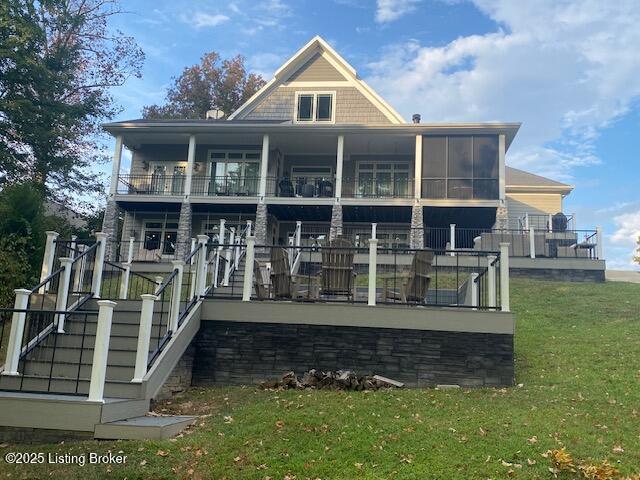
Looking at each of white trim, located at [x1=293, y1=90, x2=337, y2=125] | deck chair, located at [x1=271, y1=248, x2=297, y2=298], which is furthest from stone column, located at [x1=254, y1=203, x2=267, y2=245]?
deck chair, located at [x1=271, y1=248, x2=297, y2=298]

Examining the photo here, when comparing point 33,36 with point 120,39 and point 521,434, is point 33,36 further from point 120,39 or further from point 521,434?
point 521,434

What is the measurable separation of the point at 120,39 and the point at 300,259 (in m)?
20.9

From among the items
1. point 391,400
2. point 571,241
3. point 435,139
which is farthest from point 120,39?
point 391,400

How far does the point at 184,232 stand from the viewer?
21.8 meters

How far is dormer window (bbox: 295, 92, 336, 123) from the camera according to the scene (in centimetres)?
2452

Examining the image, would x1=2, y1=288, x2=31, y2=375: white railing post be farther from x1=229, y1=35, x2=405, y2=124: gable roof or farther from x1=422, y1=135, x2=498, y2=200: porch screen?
x1=229, y1=35, x2=405, y2=124: gable roof

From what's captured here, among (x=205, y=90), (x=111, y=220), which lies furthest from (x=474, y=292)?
(x=205, y=90)

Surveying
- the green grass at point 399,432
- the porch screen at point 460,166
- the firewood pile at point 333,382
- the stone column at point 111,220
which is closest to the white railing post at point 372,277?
the firewood pile at point 333,382

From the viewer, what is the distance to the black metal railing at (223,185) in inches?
930

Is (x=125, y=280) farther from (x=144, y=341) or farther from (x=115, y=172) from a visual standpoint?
(x=115, y=172)

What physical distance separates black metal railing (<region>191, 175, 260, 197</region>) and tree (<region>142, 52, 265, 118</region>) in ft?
39.7

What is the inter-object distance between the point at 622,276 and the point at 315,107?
1480 cm

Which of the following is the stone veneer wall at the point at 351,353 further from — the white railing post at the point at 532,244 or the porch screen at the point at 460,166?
the porch screen at the point at 460,166

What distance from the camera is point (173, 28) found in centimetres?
1847
